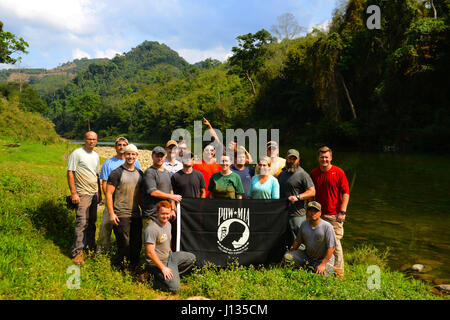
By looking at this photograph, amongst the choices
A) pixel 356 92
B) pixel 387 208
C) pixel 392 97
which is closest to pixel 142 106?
pixel 356 92

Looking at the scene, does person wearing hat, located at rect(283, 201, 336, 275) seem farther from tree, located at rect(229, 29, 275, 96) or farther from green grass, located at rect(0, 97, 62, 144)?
tree, located at rect(229, 29, 275, 96)

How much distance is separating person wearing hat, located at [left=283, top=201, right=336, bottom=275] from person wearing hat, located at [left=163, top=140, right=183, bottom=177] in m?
2.56

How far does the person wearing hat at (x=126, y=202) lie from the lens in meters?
5.66

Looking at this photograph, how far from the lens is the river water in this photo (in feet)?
25.3

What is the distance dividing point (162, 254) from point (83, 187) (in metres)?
1.89

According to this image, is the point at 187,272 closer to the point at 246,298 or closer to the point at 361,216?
the point at 246,298

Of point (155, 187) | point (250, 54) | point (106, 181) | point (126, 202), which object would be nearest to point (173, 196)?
point (155, 187)

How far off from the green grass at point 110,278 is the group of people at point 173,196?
354 millimetres

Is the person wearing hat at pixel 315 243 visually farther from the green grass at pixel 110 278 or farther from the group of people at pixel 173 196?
the green grass at pixel 110 278

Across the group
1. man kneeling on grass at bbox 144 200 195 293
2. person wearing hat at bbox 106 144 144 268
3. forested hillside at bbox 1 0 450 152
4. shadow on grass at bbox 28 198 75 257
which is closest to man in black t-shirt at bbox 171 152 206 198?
person wearing hat at bbox 106 144 144 268

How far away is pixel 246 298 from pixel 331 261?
5.71ft

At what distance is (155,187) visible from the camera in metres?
5.58

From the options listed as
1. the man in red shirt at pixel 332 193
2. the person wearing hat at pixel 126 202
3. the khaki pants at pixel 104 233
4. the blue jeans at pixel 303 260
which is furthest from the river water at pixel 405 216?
the khaki pants at pixel 104 233

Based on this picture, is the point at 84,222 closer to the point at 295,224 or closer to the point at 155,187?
the point at 155,187
